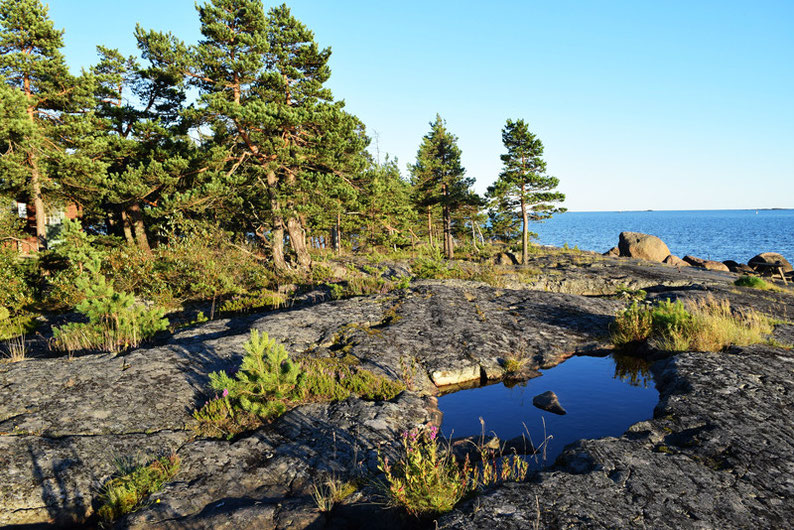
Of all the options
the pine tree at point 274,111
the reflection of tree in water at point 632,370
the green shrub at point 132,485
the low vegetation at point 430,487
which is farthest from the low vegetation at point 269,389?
the pine tree at point 274,111

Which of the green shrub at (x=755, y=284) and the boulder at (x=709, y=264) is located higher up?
the green shrub at (x=755, y=284)

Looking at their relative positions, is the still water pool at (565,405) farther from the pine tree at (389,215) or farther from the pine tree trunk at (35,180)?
the pine tree trunk at (35,180)

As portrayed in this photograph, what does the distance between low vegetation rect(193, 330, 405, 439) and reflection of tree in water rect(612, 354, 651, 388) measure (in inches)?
175

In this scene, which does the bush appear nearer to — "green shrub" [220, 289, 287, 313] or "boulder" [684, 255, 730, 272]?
"green shrub" [220, 289, 287, 313]

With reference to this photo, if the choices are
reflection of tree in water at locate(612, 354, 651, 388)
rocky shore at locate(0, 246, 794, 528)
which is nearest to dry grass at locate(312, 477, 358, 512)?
rocky shore at locate(0, 246, 794, 528)

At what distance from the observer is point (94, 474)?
4391 millimetres

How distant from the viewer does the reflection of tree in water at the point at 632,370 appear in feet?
25.0

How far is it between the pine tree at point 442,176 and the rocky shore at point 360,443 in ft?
80.6

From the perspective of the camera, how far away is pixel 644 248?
41656 mm

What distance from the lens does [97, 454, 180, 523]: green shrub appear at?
158 inches

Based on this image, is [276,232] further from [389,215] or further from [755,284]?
[755,284]

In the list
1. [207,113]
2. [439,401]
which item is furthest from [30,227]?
[439,401]

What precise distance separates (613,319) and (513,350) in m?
3.59

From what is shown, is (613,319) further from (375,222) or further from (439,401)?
(375,222)
